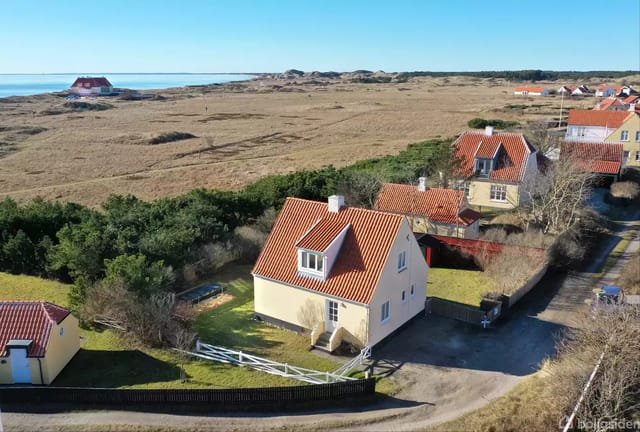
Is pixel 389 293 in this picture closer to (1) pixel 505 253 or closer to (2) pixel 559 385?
(2) pixel 559 385

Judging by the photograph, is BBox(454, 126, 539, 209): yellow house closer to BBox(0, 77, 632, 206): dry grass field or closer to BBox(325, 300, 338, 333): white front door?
BBox(325, 300, 338, 333): white front door

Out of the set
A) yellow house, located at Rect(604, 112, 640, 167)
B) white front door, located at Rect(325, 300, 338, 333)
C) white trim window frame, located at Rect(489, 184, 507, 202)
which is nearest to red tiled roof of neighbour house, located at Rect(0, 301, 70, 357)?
white front door, located at Rect(325, 300, 338, 333)

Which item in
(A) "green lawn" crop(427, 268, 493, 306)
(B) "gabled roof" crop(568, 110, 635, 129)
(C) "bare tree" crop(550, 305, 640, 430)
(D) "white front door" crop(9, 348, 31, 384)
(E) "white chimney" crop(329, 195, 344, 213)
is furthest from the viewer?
(B) "gabled roof" crop(568, 110, 635, 129)

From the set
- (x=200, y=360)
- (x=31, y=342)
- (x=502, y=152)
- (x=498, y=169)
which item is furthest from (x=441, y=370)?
(x=502, y=152)

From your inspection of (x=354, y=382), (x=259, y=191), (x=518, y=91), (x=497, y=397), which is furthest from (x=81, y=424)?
(x=518, y=91)

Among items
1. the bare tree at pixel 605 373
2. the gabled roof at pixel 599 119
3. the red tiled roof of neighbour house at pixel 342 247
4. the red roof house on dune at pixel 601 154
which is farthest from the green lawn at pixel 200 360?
the gabled roof at pixel 599 119
